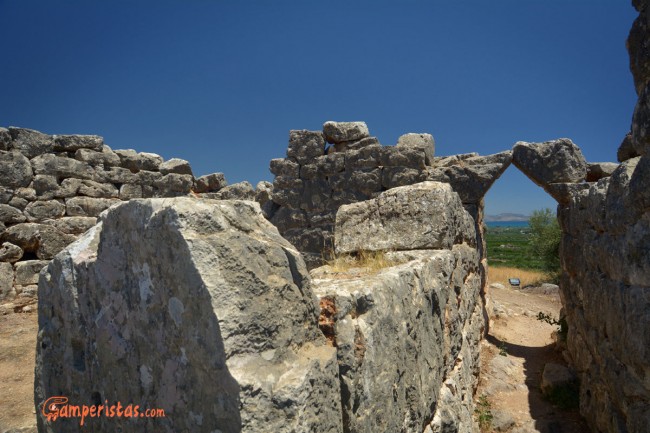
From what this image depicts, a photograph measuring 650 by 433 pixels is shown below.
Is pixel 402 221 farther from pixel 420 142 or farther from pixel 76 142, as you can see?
pixel 76 142

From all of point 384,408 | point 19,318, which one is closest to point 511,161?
point 384,408

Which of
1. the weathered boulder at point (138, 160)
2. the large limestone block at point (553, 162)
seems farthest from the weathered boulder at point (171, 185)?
the large limestone block at point (553, 162)

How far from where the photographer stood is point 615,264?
4.11 meters

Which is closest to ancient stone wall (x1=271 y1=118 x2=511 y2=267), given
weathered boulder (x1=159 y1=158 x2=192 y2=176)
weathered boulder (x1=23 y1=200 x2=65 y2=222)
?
weathered boulder (x1=159 y1=158 x2=192 y2=176)

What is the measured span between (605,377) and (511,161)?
521 cm

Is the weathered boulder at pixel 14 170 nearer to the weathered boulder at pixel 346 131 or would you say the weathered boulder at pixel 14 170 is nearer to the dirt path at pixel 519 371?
the weathered boulder at pixel 346 131

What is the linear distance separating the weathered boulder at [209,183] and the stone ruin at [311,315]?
20.7 ft

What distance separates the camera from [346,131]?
882 centimetres

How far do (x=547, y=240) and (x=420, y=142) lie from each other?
1137 centimetres

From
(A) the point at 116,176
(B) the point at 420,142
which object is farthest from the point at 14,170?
(B) the point at 420,142

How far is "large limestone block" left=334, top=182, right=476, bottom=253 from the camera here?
3.97 metres

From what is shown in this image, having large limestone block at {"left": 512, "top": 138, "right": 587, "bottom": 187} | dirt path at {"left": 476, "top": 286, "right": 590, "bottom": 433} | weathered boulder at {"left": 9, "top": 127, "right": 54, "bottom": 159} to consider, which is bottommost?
dirt path at {"left": 476, "top": 286, "right": 590, "bottom": 433}

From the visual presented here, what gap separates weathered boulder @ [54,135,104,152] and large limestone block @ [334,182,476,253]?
254 inches

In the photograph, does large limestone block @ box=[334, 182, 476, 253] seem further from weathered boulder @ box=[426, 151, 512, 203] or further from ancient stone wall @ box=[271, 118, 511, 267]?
weathered boulder @ box=[426, 151, 512, 203]
